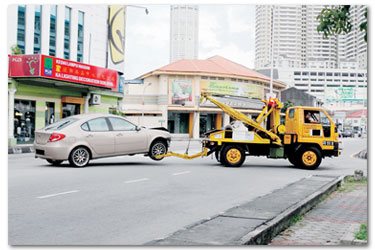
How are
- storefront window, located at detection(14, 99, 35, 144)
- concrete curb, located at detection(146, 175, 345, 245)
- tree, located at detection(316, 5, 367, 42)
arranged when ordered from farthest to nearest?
storefront window, located at detection(14, 99, 35, 144), concrete curb, located at detection(146, 175, 345, 245), tree, located at detection(316, 5, 367, 42)

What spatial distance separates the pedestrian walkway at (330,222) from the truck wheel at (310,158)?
487 centimetres

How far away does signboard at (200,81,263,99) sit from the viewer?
161ft

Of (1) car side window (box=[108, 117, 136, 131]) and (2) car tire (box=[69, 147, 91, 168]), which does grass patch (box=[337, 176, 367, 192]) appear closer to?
(1) car side window (box=[108, 117, 136, 131])

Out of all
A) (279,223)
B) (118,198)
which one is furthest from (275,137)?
(279,223)

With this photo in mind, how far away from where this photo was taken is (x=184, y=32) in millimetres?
6777

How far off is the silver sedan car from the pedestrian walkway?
20.2 ft

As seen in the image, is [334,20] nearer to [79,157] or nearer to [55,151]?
[55,151]

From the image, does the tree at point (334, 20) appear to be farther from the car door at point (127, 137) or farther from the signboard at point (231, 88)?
the signboard at point (231, 88)

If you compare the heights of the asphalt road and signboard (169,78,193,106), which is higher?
signboard (169,78,193,106)

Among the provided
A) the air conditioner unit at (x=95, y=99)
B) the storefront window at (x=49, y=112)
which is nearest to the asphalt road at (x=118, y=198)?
the storefront window at (x=49, y=112)

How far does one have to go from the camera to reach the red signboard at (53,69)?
20.9 m

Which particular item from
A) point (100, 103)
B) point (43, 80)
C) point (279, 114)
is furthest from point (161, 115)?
point (279, 114)

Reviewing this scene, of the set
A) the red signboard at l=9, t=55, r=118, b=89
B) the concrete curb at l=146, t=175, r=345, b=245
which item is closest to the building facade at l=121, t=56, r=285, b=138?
the red signboard at l=9, t=55, r=118, b=89
